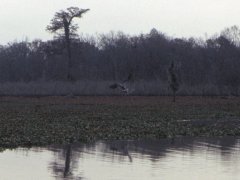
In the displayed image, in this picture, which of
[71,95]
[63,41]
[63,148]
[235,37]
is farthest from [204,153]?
[235,37]

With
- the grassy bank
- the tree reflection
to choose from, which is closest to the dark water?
the tree reflection

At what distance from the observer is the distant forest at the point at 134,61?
9529cm

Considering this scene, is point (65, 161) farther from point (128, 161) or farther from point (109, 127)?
point (109, 127)

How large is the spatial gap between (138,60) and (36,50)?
81.4 ft

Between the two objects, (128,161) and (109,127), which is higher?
(109,127)

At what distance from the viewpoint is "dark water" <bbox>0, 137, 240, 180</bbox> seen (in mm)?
16375

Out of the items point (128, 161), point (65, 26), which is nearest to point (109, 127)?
point (128, 161)

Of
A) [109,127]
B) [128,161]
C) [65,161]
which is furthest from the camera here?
[109,127]

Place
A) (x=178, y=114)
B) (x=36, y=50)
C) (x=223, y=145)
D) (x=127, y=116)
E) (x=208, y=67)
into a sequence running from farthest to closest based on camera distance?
(x=36, y=50) → (x=208, y=67) → (x=178, y=114) → (x=127, y=116) → (x=223, y=145)

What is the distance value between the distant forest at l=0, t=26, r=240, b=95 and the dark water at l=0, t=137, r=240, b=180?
2502 inches

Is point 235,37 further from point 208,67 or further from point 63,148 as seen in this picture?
point 63,148

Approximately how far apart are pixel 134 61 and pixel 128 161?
81.9 metres

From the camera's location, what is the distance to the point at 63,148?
22.6 metres

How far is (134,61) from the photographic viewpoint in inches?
3971
